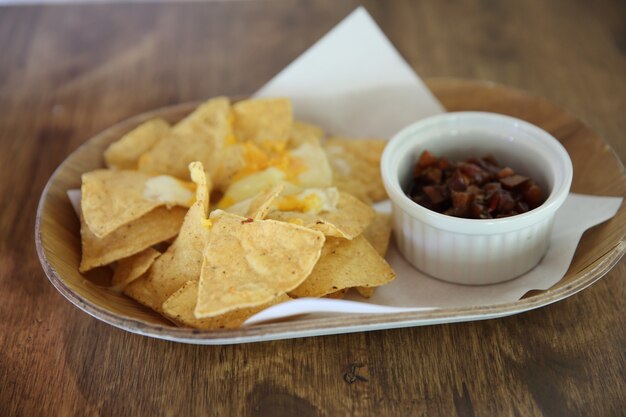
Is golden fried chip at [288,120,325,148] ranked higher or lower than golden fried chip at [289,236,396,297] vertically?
lower

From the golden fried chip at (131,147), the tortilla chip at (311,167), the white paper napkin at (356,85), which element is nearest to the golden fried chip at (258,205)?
the tortilla chip at (311,167)

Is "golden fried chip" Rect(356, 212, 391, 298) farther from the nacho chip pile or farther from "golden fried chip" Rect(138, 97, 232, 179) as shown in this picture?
"golden fried chip" Rect(138, 97, 232, 179)

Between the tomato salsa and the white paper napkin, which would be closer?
the tomato salsa

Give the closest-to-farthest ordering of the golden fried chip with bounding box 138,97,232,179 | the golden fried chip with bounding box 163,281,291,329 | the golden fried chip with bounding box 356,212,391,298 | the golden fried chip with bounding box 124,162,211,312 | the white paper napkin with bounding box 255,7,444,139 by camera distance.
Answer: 1. the golden fried chip with bounding box 163,281,291,329
2. the golden fried chip with bounding box 124,162,211,312
3. the golden fried chip with bounding box 356,212,391,298
4. the golden fried chip with bounding box 138,97,232,179
5. the white paper napkin with bounding box 255,7,444,139

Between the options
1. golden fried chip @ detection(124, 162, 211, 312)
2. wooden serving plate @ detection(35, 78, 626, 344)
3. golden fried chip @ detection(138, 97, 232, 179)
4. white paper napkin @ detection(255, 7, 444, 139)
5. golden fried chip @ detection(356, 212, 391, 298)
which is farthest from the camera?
white paper napkin @ detection(255, 7, 444, 139)

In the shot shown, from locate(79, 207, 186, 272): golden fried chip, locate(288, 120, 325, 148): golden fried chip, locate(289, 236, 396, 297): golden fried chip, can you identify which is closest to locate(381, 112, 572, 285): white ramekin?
locate(289, 236, 396, 297): golden fried chip

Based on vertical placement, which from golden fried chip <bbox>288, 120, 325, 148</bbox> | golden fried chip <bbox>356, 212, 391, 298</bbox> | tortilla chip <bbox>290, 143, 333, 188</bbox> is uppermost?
tortilla chip <bbox>290, 143, 333, 188</bbox>

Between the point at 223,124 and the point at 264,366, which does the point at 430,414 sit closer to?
the point at 264,366
